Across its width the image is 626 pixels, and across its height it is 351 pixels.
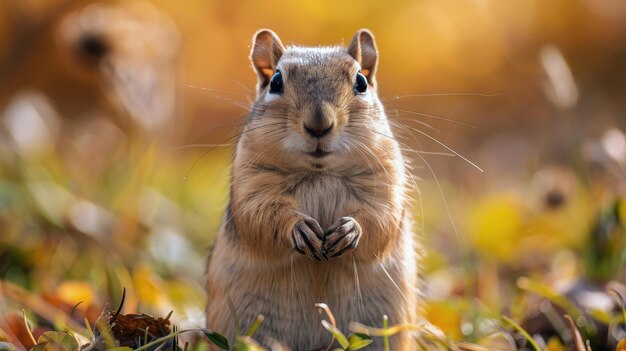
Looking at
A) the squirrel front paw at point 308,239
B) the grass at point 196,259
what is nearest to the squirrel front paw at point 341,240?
the squirrel front paw at point 308,239

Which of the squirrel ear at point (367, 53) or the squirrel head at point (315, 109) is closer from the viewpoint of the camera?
the squirrel head at point (315, 109)

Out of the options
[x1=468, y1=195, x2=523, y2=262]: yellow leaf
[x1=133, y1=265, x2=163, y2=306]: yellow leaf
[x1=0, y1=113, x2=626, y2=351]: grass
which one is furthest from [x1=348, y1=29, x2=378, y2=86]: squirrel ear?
[x1=468, y1=195, x2=523, y2=262]: yellow leaf

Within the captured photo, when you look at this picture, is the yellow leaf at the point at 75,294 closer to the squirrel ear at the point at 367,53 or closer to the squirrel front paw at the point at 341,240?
the squirrel front paw at the point at 341,240

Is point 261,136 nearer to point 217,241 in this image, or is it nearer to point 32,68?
point 217,241

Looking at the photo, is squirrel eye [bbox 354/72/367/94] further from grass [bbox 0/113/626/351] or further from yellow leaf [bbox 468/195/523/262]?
yellow leaf [bbox 468/195/523/262]

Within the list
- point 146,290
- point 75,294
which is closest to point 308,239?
point 146,290

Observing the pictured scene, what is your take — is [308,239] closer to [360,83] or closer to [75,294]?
[360,83]
